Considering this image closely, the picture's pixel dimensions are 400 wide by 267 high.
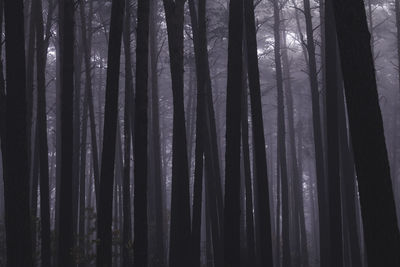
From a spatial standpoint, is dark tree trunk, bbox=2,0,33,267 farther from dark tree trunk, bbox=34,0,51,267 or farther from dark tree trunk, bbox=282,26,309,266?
dark tree trunk, bbox=282,26,309,266

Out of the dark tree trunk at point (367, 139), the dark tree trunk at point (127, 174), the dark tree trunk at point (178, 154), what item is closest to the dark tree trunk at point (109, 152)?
the dark tree trunk at point (178, 154)

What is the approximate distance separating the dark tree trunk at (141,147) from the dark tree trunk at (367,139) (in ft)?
12.9

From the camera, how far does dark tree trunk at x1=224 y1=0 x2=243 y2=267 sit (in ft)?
28.9

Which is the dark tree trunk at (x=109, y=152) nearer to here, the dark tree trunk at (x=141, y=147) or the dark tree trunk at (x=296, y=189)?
the dark tree trunk at (x=141, y=147)

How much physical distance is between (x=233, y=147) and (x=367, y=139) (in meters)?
4.41

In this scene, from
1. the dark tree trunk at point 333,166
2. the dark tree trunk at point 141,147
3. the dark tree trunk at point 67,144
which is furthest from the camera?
the dark tree trunk at point 333,166

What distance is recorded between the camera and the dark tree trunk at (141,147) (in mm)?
7926

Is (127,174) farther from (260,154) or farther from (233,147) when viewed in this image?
(233,147)

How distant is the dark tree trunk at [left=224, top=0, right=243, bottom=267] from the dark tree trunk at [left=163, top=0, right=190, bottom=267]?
0.97 metres

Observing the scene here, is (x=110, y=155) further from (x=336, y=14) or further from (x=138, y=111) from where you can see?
(x=336, y=14)

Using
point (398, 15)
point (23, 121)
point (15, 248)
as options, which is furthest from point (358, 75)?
point (398, 15)

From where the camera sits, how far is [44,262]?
9961 millimetres

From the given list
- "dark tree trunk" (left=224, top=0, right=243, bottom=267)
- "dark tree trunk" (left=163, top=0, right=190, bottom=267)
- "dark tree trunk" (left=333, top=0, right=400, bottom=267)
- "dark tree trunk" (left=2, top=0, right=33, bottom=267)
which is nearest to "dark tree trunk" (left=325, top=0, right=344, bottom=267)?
"dark tree trunk" (left=224, top=0, right=243, bottom=267)

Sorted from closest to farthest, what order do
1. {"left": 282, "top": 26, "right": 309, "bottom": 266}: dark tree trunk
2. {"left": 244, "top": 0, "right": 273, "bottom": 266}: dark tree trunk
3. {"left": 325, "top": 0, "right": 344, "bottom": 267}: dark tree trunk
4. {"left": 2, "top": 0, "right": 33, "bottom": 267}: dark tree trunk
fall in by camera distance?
{"left": 2, "top": 0, "right": 33, "bottom": 267}: dark tree trunk
{"left": 244, "top": 0, "right": 273, "bottom": 266}: dark tree trunk
{"left": 325, "top": 0, "right": 344, "bottom": 267}: dark tree trunk
{"left": 282, "top": 26, "right": 309, "bottom": 266}: dark tree trunk
